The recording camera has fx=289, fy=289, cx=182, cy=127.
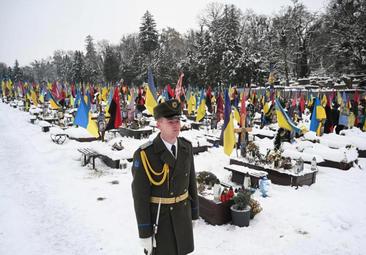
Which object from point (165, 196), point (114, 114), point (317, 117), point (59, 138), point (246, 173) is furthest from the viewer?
Result: point (59, 138)

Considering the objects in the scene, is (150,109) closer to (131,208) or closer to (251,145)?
(251,145)

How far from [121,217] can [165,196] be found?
3.93 metres

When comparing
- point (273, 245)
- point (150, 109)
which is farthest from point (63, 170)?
point (273, 245)

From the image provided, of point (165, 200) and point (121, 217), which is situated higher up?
point (165, 200)

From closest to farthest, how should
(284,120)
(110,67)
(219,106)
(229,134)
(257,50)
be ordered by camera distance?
(229,134)
(284,120)
(219,106)
(257,50)
(110,67)

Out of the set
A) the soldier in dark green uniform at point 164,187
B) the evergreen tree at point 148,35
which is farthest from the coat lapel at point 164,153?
the evergreen tree at point 148,35

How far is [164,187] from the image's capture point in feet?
11.3

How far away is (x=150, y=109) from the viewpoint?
11.2 metres

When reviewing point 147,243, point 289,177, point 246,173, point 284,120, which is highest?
point 284,120

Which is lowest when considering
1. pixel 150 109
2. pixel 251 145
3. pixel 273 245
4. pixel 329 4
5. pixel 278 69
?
pixel 273 245

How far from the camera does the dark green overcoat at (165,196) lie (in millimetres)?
3340

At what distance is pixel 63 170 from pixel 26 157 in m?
3.08

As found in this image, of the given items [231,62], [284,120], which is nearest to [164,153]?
[284,120]

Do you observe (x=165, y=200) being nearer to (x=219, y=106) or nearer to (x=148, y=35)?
(x=219, y=106)
